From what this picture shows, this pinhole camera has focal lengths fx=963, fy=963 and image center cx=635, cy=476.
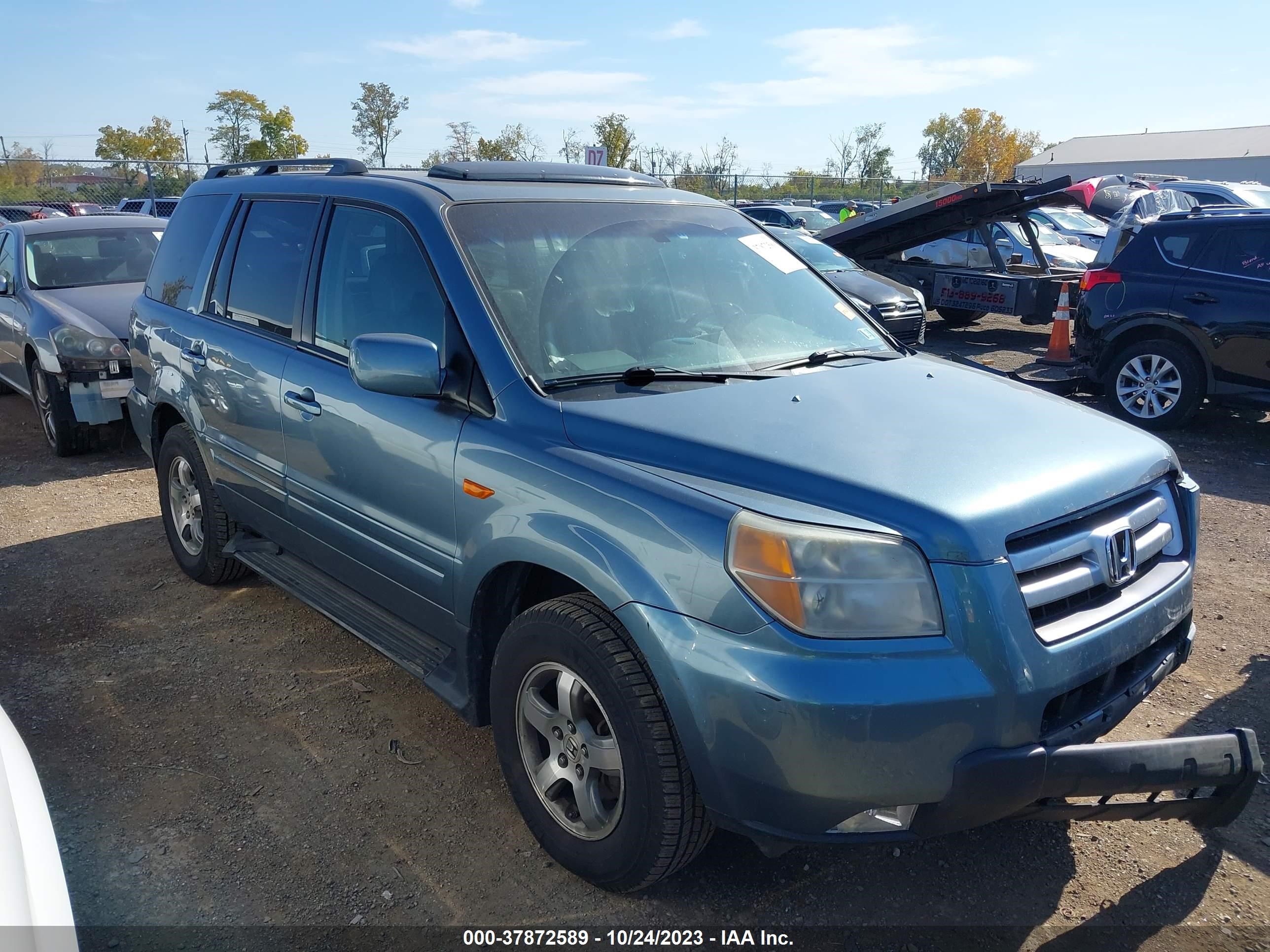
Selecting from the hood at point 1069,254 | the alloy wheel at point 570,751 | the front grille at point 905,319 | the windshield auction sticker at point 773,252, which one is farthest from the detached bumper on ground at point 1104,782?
the hood at point 1069,254

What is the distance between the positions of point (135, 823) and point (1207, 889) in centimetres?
327

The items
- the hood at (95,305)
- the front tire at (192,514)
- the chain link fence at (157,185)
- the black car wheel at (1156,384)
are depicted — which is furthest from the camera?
the chain link fence at (157,185)

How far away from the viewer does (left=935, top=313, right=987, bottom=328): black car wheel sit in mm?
13688

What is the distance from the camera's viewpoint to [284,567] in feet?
13.5

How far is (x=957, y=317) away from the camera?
46.3 feet

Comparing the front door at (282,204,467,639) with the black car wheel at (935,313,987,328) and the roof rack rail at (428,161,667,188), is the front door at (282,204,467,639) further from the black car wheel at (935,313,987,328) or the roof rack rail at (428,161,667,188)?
the black car wheel at (935,313,987,328)

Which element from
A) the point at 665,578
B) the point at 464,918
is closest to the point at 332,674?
the point at 464,918

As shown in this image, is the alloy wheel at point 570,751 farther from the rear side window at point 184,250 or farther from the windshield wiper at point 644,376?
the rear side window at point 184,250

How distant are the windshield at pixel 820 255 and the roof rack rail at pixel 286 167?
7.46 metres

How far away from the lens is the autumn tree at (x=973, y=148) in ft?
220

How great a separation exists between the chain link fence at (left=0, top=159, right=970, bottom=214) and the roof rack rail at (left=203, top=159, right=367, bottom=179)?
15.8 metres

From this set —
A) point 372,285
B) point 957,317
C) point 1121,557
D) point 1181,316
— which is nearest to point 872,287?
point 1181,316

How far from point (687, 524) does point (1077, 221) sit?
2029cm

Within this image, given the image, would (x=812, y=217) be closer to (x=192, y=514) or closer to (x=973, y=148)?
(x=192, y=514)
